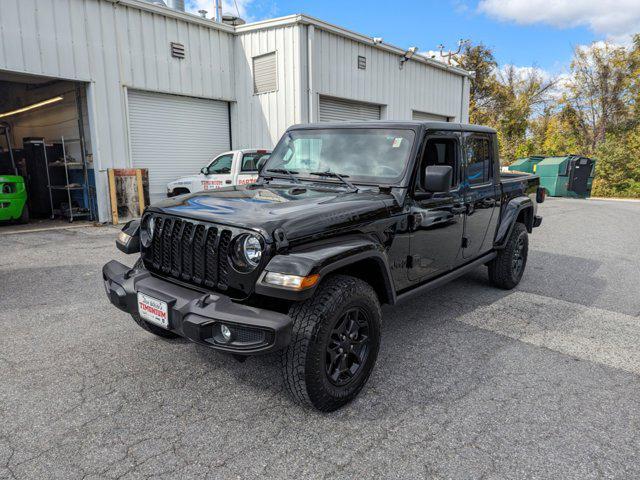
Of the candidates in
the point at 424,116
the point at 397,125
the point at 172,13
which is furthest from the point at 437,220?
the point at 424,116

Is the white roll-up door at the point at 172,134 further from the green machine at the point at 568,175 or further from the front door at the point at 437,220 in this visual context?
the green machine at the point at 568,175

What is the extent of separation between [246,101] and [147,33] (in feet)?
9.98

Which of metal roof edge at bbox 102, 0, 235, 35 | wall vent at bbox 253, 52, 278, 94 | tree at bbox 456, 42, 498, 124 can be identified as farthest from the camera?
tree at bbox 456, 42, 498, 124

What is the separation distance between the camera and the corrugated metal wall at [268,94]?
1178 cm

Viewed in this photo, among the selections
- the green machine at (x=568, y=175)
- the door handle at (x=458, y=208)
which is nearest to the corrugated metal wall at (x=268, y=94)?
Result: the door handle at (x=458, y=208)

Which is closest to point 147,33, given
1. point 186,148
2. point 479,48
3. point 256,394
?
point 186,148

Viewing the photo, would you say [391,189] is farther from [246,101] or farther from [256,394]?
[246,101]

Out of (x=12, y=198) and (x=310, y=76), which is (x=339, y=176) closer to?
(x=12, y=198)

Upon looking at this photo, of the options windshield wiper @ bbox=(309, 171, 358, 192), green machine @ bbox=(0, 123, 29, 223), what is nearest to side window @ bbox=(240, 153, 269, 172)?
green machine @ bbox=(0, 123, 29, 223)

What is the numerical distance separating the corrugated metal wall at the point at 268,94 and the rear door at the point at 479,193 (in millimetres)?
8127

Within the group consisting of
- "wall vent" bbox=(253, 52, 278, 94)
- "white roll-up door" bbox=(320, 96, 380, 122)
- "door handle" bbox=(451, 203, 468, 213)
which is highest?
"wall vent" bbox=(253, 52, 278, 94)

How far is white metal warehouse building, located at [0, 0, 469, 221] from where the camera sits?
9383 millimetres

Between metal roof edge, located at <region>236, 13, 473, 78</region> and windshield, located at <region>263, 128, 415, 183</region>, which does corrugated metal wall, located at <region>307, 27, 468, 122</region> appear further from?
windshield, located at <region>263, 128, 415, 183</region>

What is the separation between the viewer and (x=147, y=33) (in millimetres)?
10688
